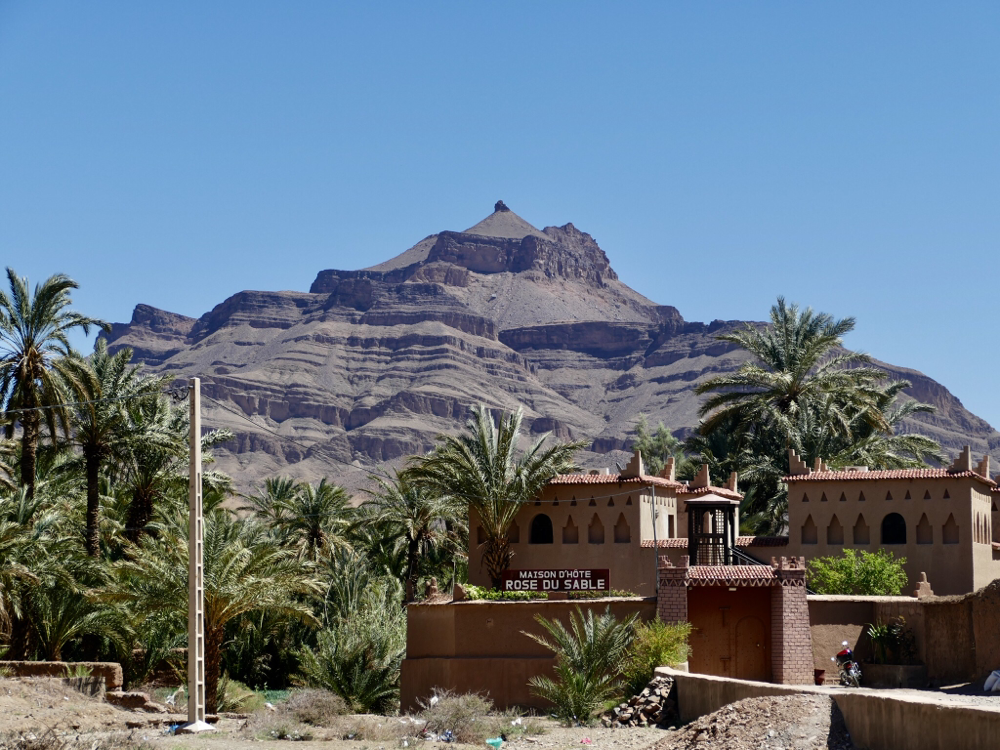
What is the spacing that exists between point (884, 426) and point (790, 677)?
23847 millimetres

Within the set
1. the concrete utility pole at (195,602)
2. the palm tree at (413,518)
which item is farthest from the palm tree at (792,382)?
the concrete utility pole at (195,602)

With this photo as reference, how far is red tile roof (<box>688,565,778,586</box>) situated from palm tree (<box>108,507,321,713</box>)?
34.1ft

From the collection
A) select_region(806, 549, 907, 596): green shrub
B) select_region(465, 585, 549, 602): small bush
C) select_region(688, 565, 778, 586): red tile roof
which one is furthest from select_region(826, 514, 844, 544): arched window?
select_region(465, 585, 549, 602): small bush

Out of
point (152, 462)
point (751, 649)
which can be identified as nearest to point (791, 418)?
point (751, 649)

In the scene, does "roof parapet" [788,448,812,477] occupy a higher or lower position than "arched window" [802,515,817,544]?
higher

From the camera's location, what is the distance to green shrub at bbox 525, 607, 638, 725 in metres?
29.0

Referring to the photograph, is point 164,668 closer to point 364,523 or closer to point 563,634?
point 364,523

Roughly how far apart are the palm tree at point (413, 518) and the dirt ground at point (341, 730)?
18.9 m

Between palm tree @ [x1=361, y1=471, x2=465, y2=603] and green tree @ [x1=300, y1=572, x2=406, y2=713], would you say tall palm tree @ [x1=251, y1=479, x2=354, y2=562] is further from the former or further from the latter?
green tree @ [x1=300, y1=572, x2=406, y2=713]

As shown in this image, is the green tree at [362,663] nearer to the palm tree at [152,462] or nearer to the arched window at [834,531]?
the palm tree at [152,462]

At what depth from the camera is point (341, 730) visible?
2752 cm

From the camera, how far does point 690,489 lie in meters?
45.2

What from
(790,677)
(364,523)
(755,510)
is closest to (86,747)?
(790,677)

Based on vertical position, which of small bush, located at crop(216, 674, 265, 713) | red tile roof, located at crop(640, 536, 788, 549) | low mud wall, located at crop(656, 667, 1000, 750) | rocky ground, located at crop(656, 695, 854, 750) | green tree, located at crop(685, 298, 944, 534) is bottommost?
small bush, located at crop(216, 674, 265, 713)
